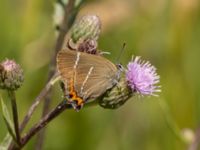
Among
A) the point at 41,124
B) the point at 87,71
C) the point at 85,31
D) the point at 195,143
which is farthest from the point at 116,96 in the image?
the point at 195,143

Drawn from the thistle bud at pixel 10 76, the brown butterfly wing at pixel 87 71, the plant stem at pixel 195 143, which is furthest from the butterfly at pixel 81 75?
the plant stem at pixel 195 143

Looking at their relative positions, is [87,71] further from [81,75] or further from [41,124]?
[41,124]

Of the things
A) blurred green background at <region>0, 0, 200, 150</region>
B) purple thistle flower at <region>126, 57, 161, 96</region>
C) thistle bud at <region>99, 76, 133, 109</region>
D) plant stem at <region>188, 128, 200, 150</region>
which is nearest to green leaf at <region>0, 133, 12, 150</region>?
thistle bud at <region>99, 76, 133, 109</region>

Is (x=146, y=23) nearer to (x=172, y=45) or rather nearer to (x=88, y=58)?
(x=172, y=45)

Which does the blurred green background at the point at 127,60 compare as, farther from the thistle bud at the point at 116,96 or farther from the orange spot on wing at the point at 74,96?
the orange spot on wing at the point at 74,96

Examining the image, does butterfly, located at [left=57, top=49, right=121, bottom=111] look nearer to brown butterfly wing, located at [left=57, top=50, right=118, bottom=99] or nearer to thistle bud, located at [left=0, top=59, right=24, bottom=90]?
brown butterfly wing, located at [left=57, top=50, right=118, bottom=99]

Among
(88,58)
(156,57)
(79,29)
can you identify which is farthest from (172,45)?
(88,58)
